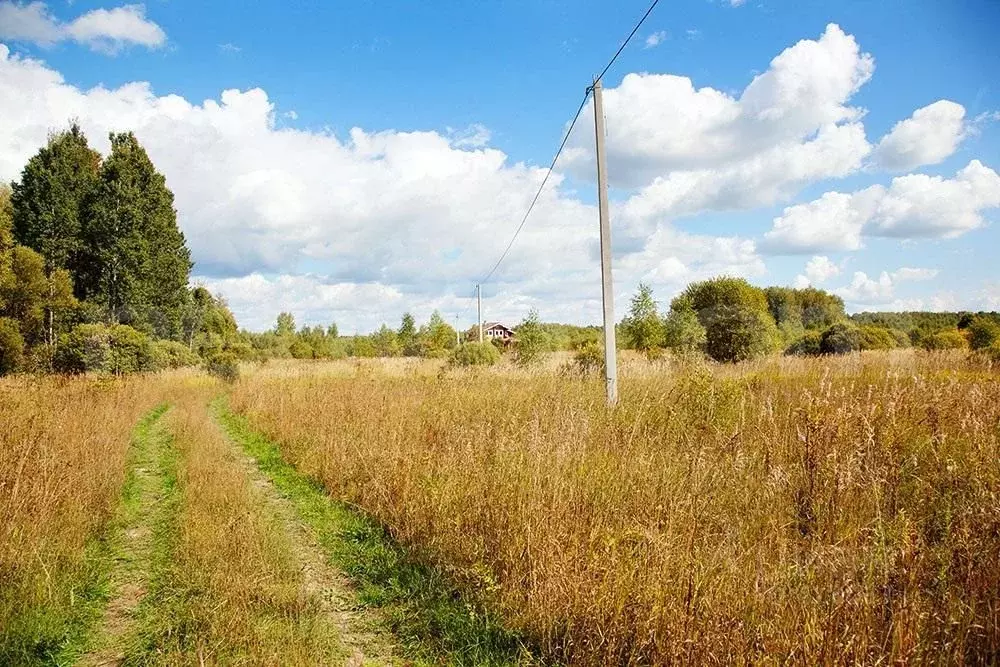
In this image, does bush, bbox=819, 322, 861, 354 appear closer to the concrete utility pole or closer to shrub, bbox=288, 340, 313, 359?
the concrete utility pole

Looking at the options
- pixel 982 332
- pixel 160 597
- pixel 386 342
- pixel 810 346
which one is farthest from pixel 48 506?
pixel 386 342

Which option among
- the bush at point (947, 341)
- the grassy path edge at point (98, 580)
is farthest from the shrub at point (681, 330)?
the grassy path edge at point (98, 580)

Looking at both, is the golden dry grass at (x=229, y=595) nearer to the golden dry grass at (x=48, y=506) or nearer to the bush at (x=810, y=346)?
the golden dry grass at (x=48, y=506)

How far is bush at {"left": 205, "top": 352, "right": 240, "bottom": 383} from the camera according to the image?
1014 inches

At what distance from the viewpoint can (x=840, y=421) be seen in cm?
517

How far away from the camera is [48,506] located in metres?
5.27

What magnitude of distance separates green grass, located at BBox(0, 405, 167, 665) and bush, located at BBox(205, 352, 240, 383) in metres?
21.8

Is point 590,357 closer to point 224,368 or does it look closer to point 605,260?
point 605,260

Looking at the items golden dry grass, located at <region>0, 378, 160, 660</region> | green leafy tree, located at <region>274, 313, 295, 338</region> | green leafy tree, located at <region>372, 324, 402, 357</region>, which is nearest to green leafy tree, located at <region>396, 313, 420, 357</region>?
green leafy tree, located at <region>372, 324, 402, 357</region>

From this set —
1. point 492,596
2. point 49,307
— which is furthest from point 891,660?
point 49,307

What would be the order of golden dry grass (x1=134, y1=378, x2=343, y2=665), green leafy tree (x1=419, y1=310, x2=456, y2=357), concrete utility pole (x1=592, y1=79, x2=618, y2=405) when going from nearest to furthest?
golden dry grass (x1=134, y1=378, x2=343, y2=665) → concrete utility pole (x1=592, y1=79, x2=618, y2=405) → green leafy tree (x1=419, y1=310, x2=456, y2=357)

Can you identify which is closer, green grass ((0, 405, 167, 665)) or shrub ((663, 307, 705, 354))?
green grass ((0, 405, 167, 665))

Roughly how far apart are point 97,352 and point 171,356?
9.71m

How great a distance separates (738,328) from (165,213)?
3793cm
